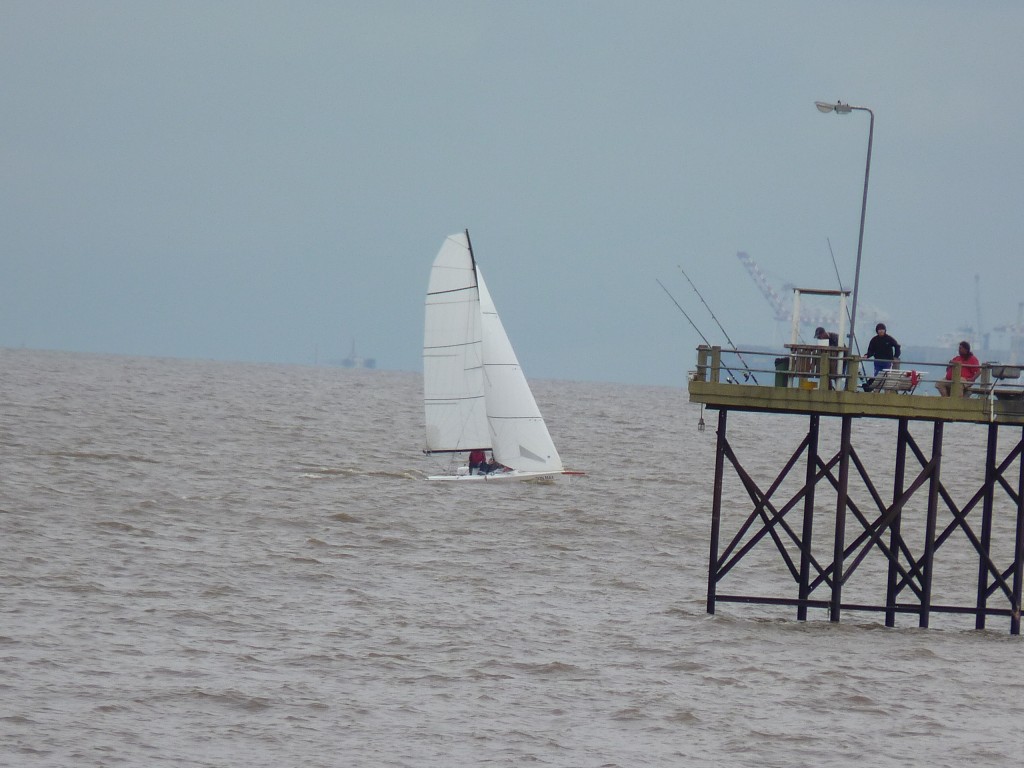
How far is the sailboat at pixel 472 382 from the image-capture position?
57906mm

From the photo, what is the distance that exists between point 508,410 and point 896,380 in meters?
32.1

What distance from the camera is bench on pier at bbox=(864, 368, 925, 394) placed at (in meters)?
27.5

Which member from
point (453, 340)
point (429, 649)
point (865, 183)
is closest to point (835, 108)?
point (865, 183)

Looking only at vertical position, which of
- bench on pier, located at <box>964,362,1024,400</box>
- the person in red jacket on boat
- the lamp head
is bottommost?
the person in red jacket on boat

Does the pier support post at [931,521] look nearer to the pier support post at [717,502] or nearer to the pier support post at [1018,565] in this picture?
the pier support post at [1018,565]

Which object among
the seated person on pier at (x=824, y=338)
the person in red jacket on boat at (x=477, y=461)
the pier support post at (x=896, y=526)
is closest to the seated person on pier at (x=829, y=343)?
the seated person on pier at (x=824, y=338)

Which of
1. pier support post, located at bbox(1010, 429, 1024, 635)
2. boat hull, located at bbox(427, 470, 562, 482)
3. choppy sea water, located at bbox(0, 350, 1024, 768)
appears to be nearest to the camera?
choppy sea water, located at bbox(0, 350, 1024, 768)

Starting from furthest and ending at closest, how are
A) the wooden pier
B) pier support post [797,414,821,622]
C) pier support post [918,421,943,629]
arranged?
pier support post [797,414,821,622] → pier support post [918,421,943,629] → the wooden pier

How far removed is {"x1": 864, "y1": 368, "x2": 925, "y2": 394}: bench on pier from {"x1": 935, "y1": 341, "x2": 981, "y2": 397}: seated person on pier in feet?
1.43

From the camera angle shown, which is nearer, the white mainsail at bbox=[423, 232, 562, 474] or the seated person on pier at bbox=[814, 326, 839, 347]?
the seated person on pier at bbox=[814, 326, 839, 347]

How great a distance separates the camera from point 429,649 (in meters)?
27.0

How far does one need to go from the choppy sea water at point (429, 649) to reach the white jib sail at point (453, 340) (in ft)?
22.4

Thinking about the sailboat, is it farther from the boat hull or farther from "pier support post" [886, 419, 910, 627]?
"pier support post" [886, 419, 910, 627]

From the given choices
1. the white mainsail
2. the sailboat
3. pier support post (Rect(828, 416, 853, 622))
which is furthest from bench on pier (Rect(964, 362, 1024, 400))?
the sailboat
